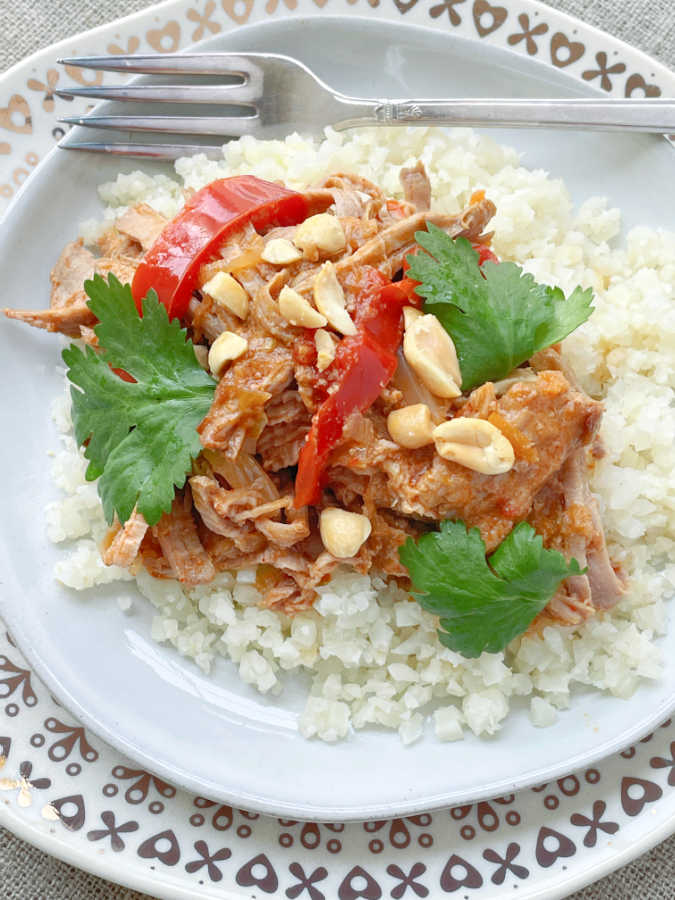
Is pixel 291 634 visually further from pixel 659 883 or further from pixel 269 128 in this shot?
pixel 269 128

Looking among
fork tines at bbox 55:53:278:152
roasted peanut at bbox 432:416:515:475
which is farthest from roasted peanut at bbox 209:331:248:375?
fork tines at bbox 55:53:278:152

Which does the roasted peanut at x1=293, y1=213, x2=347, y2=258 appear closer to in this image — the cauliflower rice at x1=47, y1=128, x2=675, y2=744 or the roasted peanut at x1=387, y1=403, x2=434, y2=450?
the roasted peanut at x1=387, y1=403, x2=434, y2=450

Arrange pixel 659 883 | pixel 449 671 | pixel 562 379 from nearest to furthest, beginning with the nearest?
1. pixel 562 379
2. pixel 449 671
3. pixel 659 883

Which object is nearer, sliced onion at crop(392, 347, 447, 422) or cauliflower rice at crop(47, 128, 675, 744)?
sliced onion at crop(392, 347, 447, 422)

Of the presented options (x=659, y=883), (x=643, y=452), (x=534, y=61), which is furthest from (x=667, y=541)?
(x=534, y=61)

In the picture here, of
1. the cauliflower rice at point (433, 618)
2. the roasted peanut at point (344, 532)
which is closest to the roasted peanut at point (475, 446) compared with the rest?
the roasted peanut at point (344, 532)

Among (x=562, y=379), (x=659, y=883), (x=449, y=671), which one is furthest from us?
(x=659, y=883)

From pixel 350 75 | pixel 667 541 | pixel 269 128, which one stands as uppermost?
pixel 350 75
